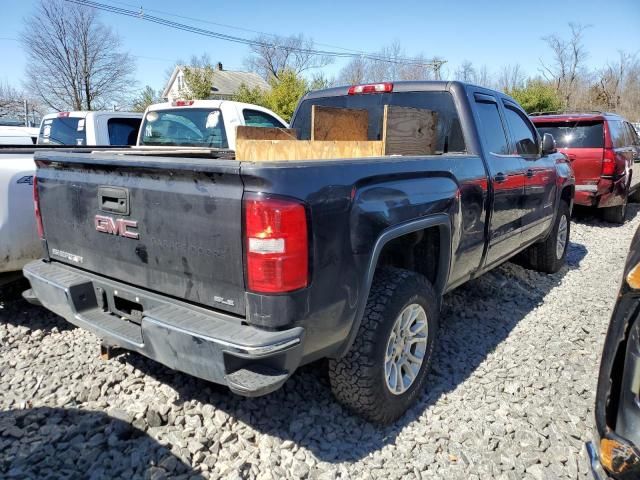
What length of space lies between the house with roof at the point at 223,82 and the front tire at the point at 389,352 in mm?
36563

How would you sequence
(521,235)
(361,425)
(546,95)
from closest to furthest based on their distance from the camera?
(361,425) < (521,235) < (546,95)

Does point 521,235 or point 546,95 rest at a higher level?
point 546,95

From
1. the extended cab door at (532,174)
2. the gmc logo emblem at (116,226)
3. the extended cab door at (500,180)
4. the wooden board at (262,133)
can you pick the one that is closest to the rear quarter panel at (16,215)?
the gmc logo emblem at (116,226)

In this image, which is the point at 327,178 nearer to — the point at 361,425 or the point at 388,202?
the point at 388,202

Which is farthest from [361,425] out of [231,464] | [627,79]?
[627,79]

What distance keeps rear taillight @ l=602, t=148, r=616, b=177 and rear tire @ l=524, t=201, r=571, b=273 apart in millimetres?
2601

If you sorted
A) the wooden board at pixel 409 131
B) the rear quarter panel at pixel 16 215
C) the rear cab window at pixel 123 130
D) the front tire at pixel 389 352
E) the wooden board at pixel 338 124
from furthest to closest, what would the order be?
1. the rear cab window at pixel 123 130
2. the wooden board at pixel 338 124
3. the rear quarter panel at pixel 16 215
4. the wooden board at pixel 409 131
5. the front tire at pixel 389 352

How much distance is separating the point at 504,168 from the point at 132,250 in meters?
2.91

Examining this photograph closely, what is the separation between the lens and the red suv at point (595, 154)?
25.8 ft

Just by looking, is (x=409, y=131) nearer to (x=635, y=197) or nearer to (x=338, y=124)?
(x=338, y=124)

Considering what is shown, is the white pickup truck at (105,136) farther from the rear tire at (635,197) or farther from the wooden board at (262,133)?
the rear tire at (635,197)

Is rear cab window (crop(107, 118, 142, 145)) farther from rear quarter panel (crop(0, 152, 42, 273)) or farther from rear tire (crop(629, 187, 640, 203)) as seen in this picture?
rear tire (crop(629, 187, 640, 203))

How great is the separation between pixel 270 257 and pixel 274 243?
0.06 metres

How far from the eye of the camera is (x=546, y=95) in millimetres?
24047
